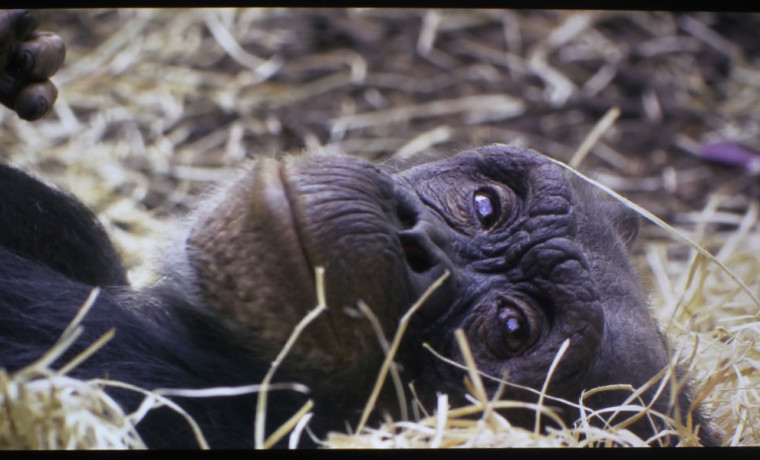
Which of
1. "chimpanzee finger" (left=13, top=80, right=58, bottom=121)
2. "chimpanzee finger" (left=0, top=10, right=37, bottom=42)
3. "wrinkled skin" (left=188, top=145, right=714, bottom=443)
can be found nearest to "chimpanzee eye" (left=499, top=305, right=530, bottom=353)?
"wrinkled skin" (left=188, top=145, right=714, bottom=443)

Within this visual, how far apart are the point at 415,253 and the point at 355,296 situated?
0.16 meters

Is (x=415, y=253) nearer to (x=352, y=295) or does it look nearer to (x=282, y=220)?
(x=352, y=295)

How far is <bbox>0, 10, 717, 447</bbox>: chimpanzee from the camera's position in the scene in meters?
1.57

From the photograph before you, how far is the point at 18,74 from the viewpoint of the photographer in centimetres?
190

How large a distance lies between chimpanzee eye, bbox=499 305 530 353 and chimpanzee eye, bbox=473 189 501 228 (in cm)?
22

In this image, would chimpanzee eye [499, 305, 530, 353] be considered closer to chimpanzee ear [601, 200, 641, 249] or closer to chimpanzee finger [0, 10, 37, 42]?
chimpanzee ear [601, 200, 641, 249]

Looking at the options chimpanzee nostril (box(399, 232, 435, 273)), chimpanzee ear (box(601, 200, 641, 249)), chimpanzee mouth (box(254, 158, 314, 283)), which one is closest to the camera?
chimpanzee mouth (box(254, 158, 314, 283))

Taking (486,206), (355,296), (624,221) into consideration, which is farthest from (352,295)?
(624,221)

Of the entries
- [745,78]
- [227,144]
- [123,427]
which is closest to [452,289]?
[123,427]

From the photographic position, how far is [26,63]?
1.89 metres

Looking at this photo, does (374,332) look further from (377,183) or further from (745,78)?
(745,78)

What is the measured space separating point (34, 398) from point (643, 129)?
391cm

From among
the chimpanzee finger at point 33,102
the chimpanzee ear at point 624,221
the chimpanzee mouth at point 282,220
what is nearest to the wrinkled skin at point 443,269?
the chimpanzee mouth at point 282,220

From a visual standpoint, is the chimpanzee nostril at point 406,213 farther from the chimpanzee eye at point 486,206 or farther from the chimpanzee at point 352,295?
the chimpanzee eye at point 486,206
